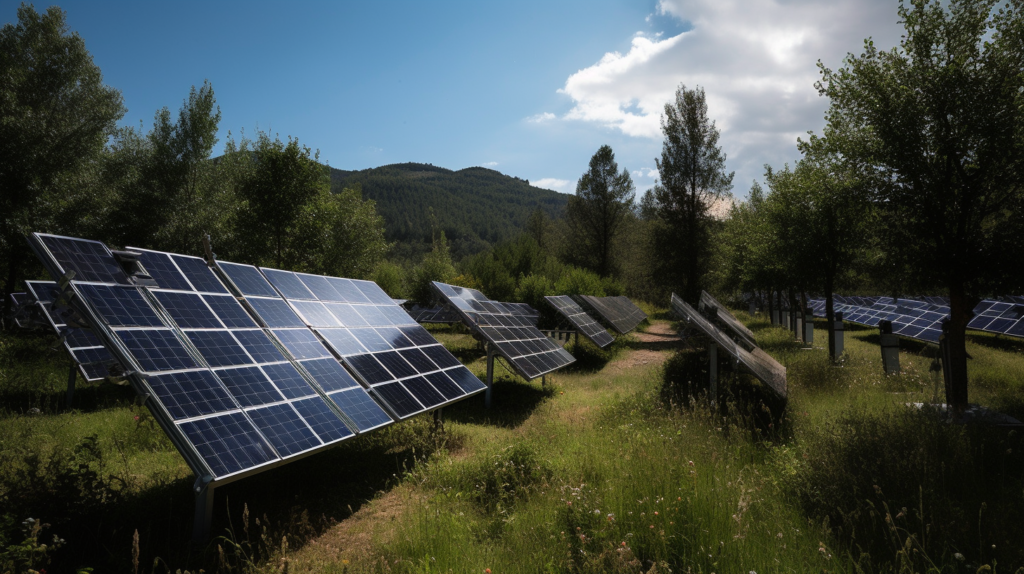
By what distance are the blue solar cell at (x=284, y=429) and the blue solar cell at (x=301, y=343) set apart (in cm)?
140

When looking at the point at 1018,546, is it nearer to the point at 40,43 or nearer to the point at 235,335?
the point at 235,335

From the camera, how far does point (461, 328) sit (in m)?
32.1

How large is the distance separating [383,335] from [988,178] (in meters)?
11.8

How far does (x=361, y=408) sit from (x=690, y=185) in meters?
33.2

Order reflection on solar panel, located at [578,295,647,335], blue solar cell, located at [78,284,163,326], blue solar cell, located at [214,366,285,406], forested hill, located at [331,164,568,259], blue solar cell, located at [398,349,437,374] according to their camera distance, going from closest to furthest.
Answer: blue solar cell, located at [78,284,163,326] → blue solar cell, located at [214,366,285,406] → blue solar cell, located at [398,349,437,374] → reflection on solar panel, located at [578,295,647,335] → forested hill, located at [331,164,568,259]

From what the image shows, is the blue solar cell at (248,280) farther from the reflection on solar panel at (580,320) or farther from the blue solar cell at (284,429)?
the reflection on solar panel at (580,320)

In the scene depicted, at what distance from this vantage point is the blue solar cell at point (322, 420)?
5516mm

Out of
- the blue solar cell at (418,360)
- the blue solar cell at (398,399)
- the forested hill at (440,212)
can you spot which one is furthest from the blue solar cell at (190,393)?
the forested hill at (440,212)

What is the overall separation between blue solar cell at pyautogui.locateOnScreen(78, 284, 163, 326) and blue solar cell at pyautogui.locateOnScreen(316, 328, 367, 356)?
2.57 m

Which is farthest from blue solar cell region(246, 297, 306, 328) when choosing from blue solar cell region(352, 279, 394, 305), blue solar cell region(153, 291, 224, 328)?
blue solar cell region(352, 279, 394, 305)

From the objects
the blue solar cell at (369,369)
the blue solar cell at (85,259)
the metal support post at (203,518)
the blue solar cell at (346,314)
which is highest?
the blue solar cell at (85,259)

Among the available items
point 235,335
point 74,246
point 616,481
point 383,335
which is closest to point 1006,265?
point 616,481

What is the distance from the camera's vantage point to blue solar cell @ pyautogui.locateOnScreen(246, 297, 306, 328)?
723 cm

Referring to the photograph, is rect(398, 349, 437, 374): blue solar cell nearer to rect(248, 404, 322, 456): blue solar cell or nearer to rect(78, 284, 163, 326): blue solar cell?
rect(248, 404, 322, 456): blue solar cell
